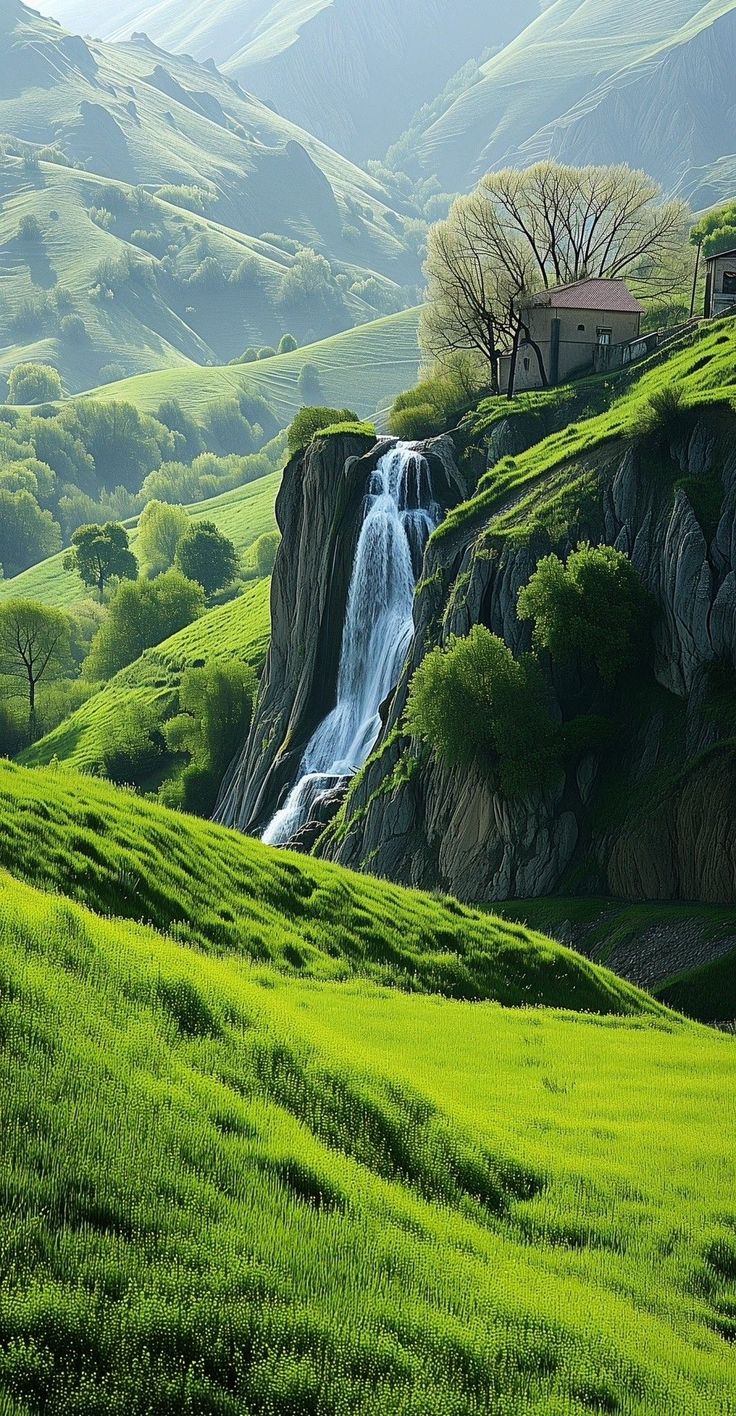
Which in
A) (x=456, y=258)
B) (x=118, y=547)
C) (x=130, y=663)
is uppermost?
(x=456, y=258)

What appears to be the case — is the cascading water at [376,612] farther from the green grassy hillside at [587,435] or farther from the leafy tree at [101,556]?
the leafy tree at [101,556]

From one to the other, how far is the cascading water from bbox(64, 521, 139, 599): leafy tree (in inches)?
3995

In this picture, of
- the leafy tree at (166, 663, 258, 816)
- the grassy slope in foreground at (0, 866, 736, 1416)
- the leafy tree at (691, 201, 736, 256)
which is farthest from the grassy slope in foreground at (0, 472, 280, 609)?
the grassy slope in foreground at (0, 866, 736, 1416)

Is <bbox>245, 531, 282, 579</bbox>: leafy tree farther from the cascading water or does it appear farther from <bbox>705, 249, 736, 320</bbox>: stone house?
<bbox>705, 249, 736, 320</bbox>: stone house

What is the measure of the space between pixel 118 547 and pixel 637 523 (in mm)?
127494

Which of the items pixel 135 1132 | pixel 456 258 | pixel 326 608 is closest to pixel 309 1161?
pixel 135 1132

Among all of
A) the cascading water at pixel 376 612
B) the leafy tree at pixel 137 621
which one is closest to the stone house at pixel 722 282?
the cascading water at pixel 376 612

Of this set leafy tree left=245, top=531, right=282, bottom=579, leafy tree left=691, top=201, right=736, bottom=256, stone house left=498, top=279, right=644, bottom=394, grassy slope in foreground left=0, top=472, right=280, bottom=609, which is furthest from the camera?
grassy slope in foreground left=0, top=472, right=280, bottom=609

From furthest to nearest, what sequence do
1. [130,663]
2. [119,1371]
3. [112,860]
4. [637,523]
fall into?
1. [130,663]
2. [637,523]
3. [112,860]
4. [119,1371]

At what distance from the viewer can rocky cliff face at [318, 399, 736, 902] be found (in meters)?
38.3

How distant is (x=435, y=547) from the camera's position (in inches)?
2202

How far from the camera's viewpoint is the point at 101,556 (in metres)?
162

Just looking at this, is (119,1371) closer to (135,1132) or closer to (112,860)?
(135,1132)

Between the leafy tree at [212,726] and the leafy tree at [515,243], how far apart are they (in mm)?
29582
